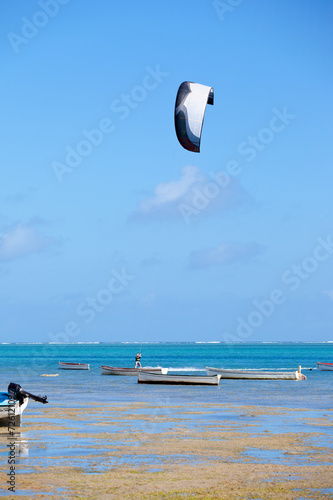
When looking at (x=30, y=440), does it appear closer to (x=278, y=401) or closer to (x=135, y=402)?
(x=135, y=402)

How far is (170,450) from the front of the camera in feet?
68.6

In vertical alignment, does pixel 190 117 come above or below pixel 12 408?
above

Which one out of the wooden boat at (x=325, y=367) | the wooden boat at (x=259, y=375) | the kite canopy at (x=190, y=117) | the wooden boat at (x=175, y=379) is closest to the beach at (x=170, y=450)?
the kite canopy at (x=190, y=117)

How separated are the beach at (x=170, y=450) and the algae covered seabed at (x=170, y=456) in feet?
0.08

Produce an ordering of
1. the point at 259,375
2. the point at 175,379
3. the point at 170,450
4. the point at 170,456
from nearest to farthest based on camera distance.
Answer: the point at 170,456 → the point at 170,450 → the point at 175,379 → the point at 259,375

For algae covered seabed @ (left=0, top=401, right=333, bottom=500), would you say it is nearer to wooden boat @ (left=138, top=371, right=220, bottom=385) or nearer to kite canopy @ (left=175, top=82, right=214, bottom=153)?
kite canopy @ (left=175, top=82, right=214, bottom=153)

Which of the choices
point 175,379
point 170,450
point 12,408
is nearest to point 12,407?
point 12,408

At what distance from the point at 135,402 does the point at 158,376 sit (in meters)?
14.9

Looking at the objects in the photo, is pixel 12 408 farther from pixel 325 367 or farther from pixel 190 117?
pixel 325 367

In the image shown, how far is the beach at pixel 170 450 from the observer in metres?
15.9

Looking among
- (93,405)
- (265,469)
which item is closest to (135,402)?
(93,405)

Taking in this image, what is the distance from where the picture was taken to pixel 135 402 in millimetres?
37719

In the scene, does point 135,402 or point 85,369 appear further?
point 85,369

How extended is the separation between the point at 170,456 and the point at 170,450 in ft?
3.30
